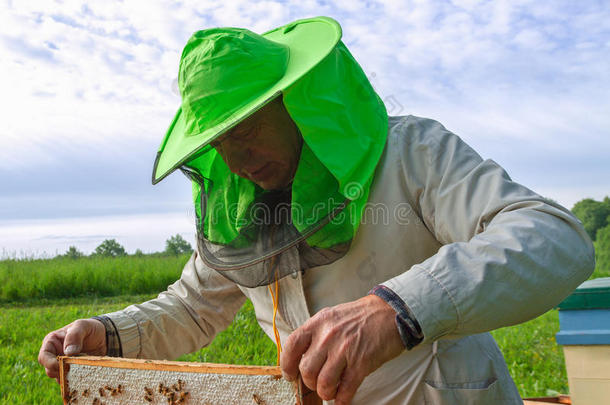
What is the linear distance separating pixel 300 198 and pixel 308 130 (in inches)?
10.3

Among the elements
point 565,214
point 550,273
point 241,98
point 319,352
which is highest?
point 241,98

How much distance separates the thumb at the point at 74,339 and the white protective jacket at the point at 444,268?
0.17m

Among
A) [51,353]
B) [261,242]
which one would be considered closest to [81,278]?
[51,353]

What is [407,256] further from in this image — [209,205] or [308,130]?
[209,205]

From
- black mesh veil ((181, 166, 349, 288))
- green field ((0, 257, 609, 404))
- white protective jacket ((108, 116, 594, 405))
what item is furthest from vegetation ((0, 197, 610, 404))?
black mesh veil ((181, 166, 349, 288))

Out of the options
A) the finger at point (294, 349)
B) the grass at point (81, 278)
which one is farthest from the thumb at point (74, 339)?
the grass at point (81, 278)

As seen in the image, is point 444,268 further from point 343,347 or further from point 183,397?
point 183,397

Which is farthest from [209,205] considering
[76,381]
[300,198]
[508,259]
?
[508,259]

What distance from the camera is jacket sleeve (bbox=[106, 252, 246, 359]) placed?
7.01 feet

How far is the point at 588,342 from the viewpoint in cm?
258

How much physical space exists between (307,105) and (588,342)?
6.70ft

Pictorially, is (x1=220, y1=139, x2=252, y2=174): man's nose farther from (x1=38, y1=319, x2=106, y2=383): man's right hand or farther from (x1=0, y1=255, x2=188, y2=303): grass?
(x1=0, y1=255, x2=188, y2=303): grass

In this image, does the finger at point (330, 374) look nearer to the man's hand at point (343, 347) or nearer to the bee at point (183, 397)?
the man's hand at point (343, 347)

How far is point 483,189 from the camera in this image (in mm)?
1463
